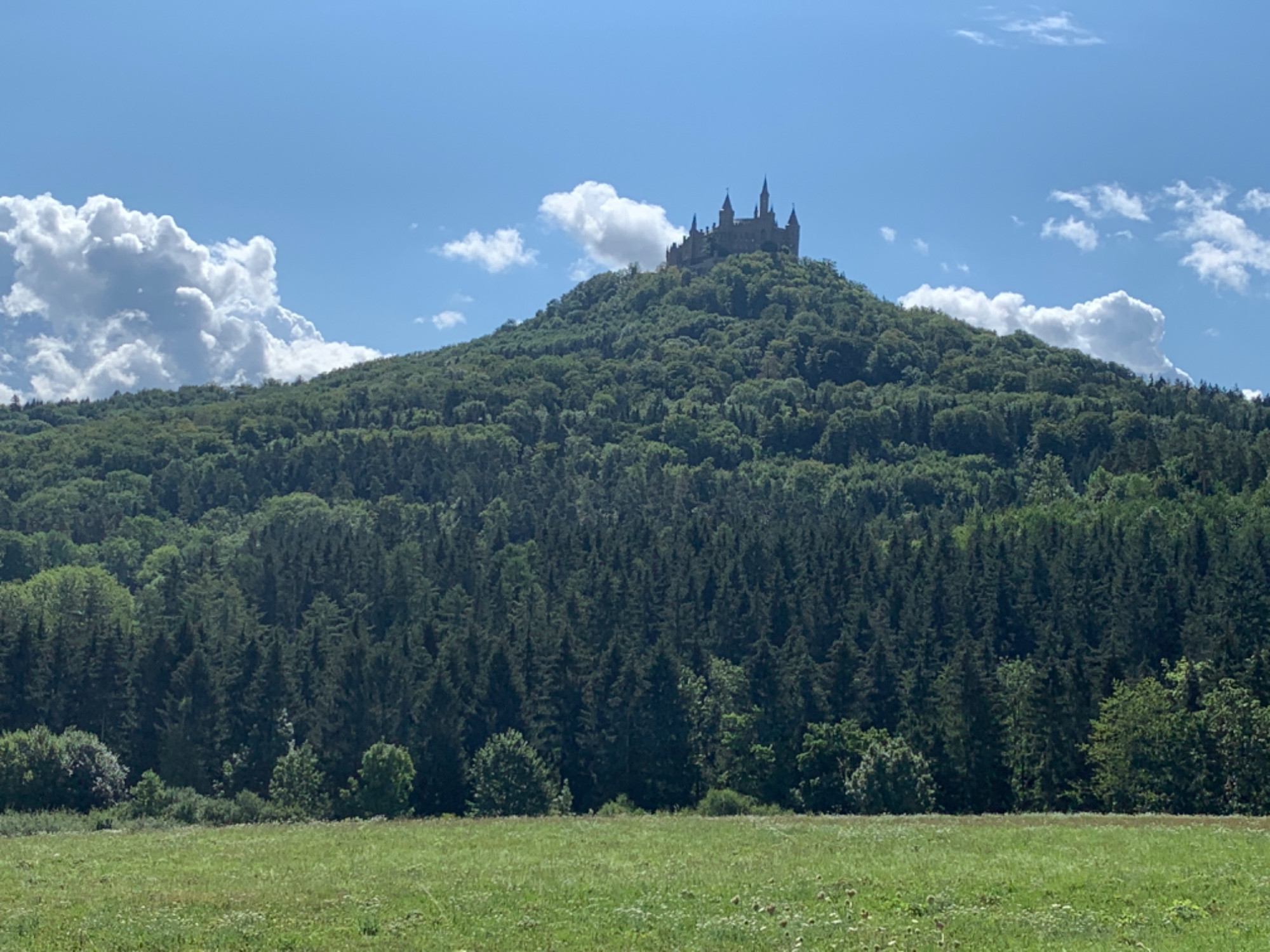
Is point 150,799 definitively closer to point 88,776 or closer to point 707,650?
point 88,776

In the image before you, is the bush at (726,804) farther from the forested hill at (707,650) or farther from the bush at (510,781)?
the bush at (510,781)

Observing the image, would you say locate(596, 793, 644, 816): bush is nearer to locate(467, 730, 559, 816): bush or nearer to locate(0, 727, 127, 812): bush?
locate(467, 730, 559, 816): bush

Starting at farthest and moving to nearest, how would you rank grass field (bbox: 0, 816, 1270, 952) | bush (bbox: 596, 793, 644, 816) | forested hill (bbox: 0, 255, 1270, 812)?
forested hill (bbox: 0, 255, 1270, 812)
bush (bbox: 596, 793, 644, 816)
grass field (bbox: 0, 816, 1270, 952)

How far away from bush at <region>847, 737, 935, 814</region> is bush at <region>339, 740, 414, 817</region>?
2454 centimetres

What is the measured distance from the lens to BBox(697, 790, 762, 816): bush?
72062mm

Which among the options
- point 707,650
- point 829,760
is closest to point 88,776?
point 829,760

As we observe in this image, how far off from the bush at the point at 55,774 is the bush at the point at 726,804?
3312 centimetres

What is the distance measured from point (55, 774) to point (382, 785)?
1793 centimetres

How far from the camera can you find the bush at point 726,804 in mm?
72062

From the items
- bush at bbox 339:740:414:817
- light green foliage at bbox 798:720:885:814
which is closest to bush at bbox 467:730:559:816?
bush at bbox 339:740:414:817

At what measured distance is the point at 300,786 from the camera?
7850 centimetres

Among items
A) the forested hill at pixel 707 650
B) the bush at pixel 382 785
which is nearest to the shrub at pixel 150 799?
the bush at pixel 382 785

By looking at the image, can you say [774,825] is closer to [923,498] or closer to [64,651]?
[64,651]

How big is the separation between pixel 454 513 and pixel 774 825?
149623 millimetres
